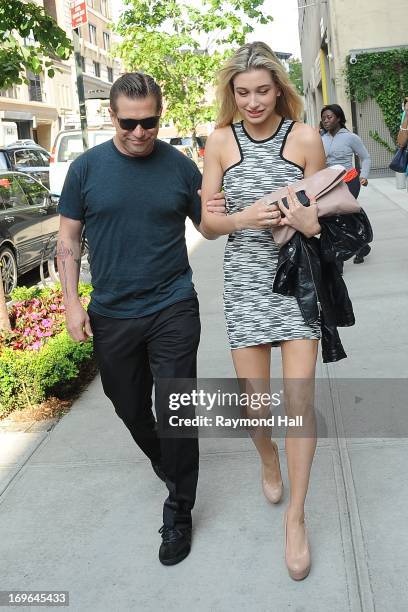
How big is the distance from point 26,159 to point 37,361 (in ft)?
64.5

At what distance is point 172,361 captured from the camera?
308 cm

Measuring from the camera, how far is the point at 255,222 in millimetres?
2807

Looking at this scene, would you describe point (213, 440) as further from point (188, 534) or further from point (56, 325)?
point (56, 325)

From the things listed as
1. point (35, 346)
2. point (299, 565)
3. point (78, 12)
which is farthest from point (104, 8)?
point (299, 565)

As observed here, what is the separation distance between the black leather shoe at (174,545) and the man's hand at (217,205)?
1.26m

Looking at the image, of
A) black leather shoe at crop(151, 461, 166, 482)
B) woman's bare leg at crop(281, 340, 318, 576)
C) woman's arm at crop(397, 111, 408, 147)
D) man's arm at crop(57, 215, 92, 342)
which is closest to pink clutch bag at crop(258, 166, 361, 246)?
woman's bare leg at crop(281, 340, 318, 576)

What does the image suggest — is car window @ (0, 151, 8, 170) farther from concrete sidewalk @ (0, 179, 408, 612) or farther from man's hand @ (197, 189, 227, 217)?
man's hand @ (197, 189, 227, 217)

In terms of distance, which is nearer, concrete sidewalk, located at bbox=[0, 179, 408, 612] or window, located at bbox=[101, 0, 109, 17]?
concrete sidewalk, located at bbox=[0, 179, 408, 612]

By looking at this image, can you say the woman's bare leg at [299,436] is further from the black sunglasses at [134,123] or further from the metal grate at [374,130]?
the metal grate at [374,130]

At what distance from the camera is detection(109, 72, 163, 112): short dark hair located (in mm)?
2977

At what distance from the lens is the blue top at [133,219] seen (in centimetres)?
304

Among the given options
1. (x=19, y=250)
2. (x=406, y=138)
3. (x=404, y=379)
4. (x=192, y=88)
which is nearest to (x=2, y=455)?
(x=404, y=379)

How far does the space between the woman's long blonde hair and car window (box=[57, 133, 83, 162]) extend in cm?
1296

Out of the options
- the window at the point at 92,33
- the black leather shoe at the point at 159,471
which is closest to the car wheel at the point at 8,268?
the black leather shoe at the point at 159,471
